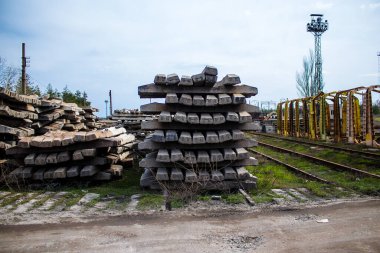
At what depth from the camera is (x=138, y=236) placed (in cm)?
425

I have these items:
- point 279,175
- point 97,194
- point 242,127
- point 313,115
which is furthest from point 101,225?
point 313,115

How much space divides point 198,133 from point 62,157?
10.0ft

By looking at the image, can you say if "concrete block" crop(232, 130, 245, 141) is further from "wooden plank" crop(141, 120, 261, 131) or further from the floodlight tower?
the floodlight tower

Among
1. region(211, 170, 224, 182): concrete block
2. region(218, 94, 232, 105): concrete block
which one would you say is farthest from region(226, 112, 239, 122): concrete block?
region(211, 170, 224, 182): concrete block

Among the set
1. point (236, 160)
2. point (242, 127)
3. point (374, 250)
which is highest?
point (242, 127)

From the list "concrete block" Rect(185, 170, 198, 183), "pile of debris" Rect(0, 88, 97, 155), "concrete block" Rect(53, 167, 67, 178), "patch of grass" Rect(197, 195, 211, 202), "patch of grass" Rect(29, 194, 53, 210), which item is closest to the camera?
"patch of grass" Rect(29, 194, 53, 210)

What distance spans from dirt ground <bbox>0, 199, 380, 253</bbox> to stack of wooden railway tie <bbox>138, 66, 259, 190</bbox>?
1.33 m

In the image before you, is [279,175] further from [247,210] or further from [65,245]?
[65,245]

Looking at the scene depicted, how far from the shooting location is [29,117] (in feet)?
30.8

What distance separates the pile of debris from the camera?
8422mm

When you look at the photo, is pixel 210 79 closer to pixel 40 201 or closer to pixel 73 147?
pixel 73 147

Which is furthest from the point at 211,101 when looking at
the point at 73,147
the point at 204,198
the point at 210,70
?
the point at 73,147

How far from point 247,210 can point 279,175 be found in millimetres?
3682

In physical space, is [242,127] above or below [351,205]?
above
